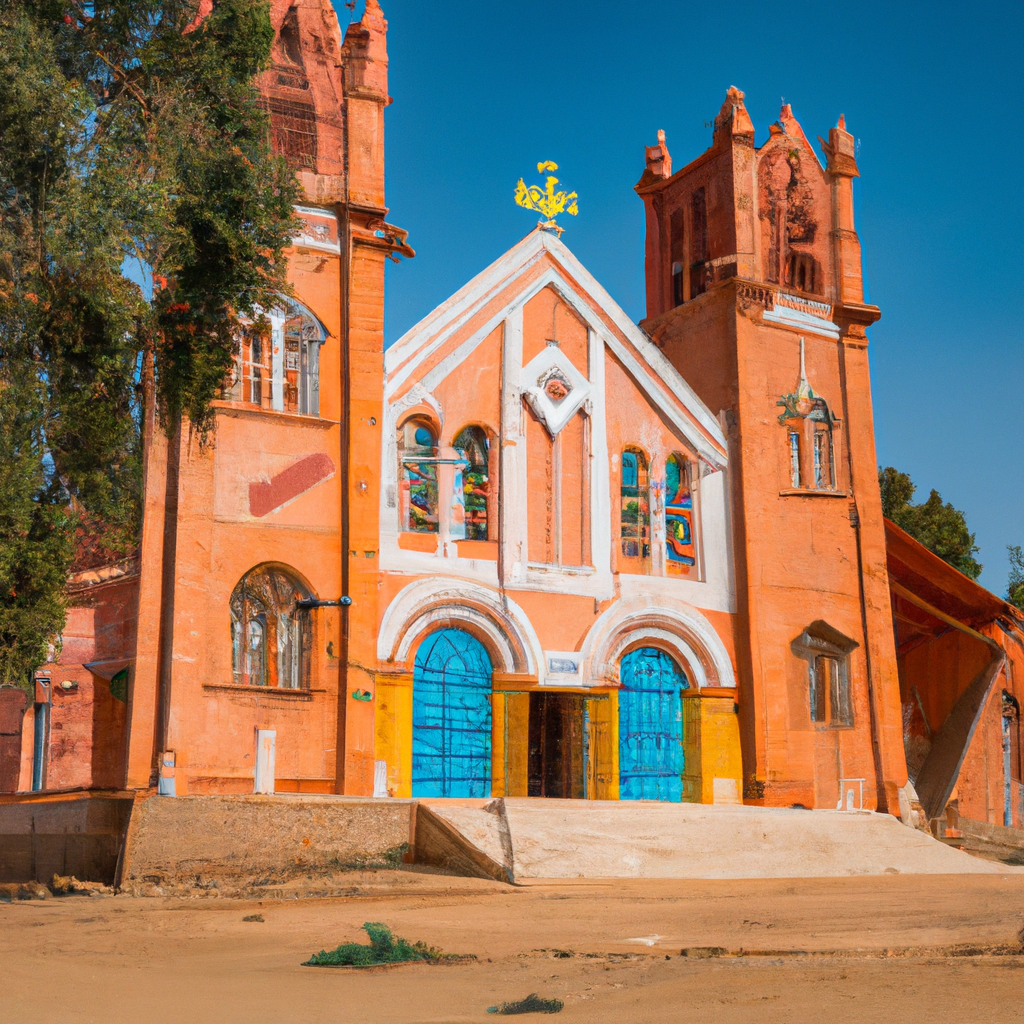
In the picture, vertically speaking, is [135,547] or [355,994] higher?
[135,547]

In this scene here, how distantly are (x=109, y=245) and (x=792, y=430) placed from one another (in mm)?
11478

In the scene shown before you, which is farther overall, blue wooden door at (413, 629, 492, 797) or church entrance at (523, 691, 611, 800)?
church entrance at (523, 691, 611, 800)

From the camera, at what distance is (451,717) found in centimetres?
1756

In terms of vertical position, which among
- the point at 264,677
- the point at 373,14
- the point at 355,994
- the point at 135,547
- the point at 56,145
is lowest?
the point at 355,994

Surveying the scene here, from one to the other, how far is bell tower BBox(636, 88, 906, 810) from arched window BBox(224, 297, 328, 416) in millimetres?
6965

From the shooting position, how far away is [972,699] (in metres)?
22.3

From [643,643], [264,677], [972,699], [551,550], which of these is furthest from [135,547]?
[972,699]

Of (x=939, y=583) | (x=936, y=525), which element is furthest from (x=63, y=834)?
(x=936, y=525)

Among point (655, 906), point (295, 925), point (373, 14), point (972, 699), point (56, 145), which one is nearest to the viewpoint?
point (295, 925)

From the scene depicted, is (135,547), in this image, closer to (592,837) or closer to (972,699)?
(592,837)

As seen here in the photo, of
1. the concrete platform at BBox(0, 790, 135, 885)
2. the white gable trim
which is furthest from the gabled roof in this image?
the concrete platform at BBox(0, 790, 135, 885)

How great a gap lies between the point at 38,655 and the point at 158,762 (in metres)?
2.10

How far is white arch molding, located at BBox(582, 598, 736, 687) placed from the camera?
18.7 m

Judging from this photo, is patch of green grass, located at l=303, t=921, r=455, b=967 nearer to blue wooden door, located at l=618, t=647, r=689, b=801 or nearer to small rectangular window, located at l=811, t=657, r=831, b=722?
blue wooden door, located at l=618, t=647, r=689, b=801
